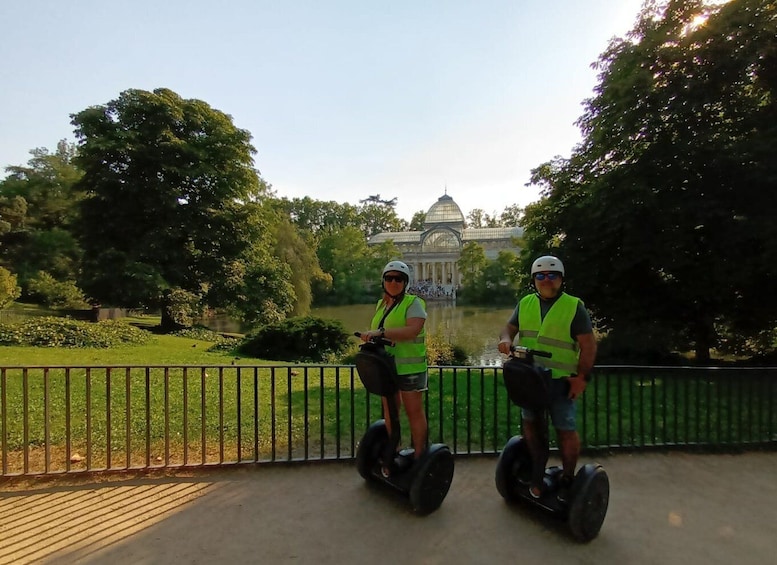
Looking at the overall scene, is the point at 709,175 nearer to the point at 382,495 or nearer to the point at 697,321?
the point at 697,321

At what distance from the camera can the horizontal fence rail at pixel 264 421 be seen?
172 inches

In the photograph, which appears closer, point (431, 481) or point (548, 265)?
point (548, 265)

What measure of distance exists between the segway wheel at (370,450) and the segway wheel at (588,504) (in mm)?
1539

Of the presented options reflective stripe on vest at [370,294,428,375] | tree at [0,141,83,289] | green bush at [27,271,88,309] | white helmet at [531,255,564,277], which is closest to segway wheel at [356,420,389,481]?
reflective stripe on vest at [370,294,428,375]

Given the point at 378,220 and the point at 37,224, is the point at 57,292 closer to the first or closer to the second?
the point at 37,224

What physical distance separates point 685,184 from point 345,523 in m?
10.6

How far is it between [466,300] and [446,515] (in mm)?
44723

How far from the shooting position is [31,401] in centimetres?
667

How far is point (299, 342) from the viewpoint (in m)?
14.4

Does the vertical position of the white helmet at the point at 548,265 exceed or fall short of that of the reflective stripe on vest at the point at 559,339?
it exceeds it

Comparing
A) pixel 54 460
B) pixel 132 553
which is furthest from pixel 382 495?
pixel 54 460

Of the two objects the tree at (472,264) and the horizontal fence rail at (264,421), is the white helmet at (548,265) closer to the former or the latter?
the horizontal fence rail at (264,421)

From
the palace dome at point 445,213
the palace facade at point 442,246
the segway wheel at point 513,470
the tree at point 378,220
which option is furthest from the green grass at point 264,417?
the tree at point 378,220

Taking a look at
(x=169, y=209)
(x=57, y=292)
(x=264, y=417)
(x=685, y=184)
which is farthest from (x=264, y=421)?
(x=57, y=292)
